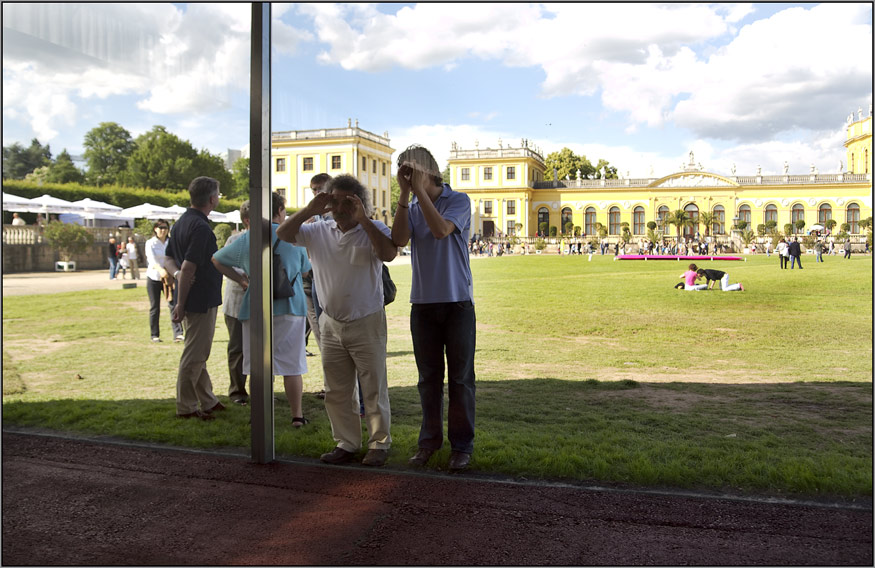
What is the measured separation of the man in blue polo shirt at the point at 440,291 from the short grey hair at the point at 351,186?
0.17m

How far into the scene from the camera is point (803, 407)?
4.54 m

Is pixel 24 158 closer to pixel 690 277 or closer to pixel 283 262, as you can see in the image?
pixel 283 262

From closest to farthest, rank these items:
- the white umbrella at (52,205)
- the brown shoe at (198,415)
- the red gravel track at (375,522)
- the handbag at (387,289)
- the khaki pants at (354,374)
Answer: the red gravel track at (375,522), the khaki pants at (354,374), the handbag at (387,289), the brown shoe at (198,415), the white umbrella at (52,205)

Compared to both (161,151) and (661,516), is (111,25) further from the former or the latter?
(661,516)

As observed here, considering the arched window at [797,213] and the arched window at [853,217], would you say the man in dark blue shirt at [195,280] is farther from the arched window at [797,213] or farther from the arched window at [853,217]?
the arched window at [797,213]

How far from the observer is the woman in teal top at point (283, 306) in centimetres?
359

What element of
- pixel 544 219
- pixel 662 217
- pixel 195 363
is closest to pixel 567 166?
pixel 544 219

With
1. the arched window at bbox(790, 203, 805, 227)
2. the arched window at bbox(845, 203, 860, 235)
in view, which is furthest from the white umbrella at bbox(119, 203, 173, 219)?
the arched window at bbox(790, 203, 805, 227)

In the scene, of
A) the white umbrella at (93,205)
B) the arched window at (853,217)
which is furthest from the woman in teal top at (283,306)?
the arched window at (853,217)

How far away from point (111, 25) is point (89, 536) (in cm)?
290

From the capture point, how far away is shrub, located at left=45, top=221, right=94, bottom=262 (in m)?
4.62

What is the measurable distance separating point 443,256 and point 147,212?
2385 millimetres

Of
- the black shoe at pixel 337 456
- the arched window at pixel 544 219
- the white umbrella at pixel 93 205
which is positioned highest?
the arched window at pixel 544 219

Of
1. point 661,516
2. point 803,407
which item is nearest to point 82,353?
point 661,516
